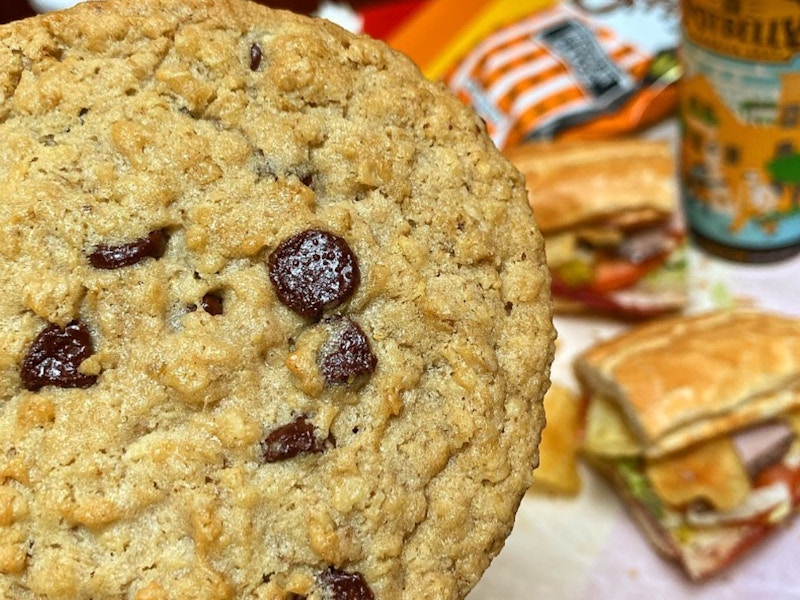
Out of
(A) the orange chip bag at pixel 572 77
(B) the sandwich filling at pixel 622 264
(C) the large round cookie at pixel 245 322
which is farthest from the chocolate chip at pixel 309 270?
(A) the orange chip bag at pixel 572 77

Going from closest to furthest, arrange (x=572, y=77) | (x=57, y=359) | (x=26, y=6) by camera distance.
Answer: (x=57, y=359) < (x=572, y=77) < (x=26, y=6)

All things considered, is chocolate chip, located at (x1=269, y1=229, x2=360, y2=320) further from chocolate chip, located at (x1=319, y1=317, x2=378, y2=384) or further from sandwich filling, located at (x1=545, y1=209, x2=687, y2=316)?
sandwich filling, located at (x1=545, y1=209, x2=687, y2=316)

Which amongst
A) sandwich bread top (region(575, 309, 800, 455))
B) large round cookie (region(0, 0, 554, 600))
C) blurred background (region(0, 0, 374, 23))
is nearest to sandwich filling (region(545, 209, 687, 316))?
sandwich bread top (region(575, 309, 800, 455))

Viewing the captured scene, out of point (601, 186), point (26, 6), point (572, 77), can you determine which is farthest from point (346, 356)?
point (26, 6)

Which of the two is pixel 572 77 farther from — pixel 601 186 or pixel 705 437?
pixel 705 437

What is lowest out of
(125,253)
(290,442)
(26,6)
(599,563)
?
(599,563)

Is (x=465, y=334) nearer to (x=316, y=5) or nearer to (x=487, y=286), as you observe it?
(x=487, y=286)

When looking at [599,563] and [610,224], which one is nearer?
[599,563]
